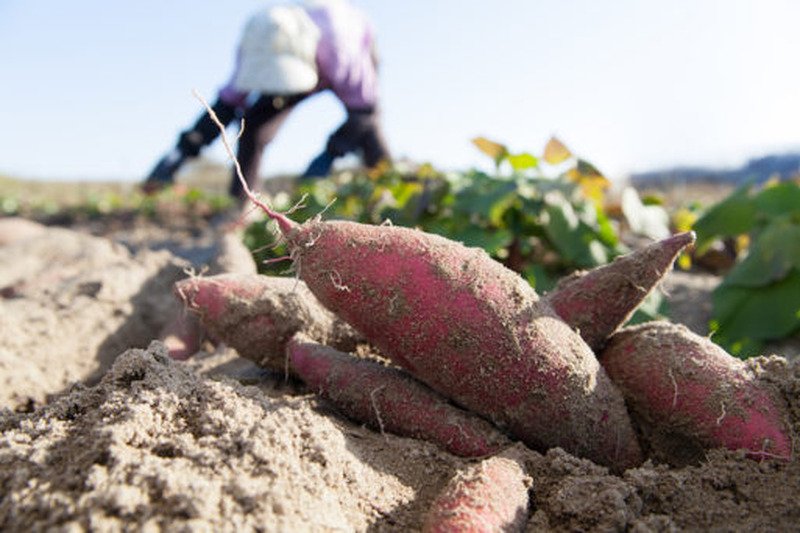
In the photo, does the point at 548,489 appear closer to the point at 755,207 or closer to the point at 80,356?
the point at 80,356

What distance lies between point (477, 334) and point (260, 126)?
397cm

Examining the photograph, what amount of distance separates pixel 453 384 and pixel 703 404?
0.51 metres

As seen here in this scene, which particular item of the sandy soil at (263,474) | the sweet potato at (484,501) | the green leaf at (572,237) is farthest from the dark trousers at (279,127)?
the sweet potato at (484,501)

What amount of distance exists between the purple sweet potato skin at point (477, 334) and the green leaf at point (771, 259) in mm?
1423

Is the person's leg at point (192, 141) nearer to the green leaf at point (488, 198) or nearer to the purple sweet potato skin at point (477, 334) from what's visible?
the green leaf at point (488, 198)

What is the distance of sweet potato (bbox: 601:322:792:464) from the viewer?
3.81 ft

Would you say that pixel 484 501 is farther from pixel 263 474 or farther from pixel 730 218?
pixel 730 218

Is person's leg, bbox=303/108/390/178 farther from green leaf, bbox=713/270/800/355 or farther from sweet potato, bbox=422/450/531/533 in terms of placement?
sweet potato, bbox=422/450/531/533

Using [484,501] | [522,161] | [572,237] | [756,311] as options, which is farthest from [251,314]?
[756,311]

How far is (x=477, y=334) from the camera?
3.83 feet

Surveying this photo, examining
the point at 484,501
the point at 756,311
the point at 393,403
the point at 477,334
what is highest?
the point at 477,334

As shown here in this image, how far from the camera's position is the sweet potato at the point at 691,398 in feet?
3.81

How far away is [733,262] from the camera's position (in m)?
3.57

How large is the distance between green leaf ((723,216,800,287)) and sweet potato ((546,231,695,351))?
4.06 feet
